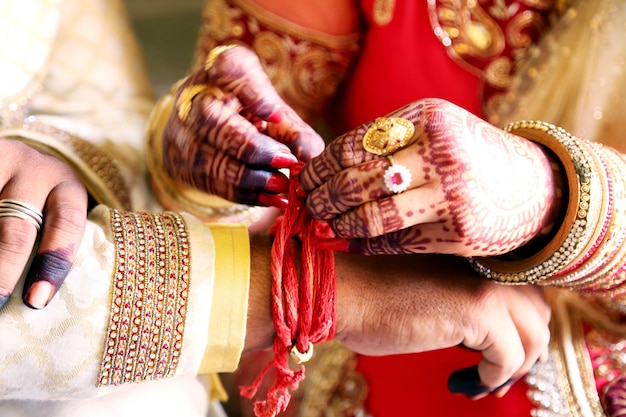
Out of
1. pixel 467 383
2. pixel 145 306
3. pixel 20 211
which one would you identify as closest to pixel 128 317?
pixel 145 306

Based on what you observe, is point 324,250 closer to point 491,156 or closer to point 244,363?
point 491,156

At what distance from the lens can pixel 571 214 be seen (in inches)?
20.9

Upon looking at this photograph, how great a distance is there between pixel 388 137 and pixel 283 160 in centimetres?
11

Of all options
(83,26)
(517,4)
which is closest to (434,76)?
(517,4)

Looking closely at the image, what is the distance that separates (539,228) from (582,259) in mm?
49

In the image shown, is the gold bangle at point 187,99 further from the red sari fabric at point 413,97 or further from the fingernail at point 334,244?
the red sari fabric at point 413,97

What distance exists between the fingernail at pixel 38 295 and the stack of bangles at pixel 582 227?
0.40 m

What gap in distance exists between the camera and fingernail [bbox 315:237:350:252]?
53 centimetres

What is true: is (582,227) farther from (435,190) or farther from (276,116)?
(276,116)

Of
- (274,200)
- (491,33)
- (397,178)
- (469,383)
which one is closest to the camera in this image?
(397,178)

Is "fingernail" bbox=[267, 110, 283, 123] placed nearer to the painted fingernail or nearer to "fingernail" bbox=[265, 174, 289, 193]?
"fingernail" bbox=[265, 174, 289, 193]

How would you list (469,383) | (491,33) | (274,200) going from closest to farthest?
(274,200) → (469,383) → (491,33)

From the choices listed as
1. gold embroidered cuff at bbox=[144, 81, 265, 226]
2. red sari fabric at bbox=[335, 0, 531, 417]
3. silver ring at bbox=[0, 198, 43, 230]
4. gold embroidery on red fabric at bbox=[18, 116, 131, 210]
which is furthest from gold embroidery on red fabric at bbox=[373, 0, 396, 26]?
silver ring at bbox=[0, 198, 43, 230]

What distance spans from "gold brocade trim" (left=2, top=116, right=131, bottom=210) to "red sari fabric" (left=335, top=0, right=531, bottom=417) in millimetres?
378
